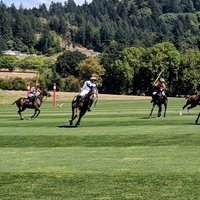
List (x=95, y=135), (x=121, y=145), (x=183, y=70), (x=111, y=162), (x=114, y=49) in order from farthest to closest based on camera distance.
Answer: (x=114, y=49), (x=183, y=70), (x=95, y=135), (x=121, y=145), (x=111, y=162)

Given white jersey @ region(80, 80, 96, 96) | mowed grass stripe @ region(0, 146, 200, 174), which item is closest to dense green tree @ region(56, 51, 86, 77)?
white jersey @ region(80, 80, 96, 96)

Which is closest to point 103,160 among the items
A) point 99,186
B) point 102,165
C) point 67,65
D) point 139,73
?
point 102,165

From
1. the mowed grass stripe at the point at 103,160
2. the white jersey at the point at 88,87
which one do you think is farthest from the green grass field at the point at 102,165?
the white jersey at the point at 88,87

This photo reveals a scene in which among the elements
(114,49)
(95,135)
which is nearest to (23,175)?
(95,135)

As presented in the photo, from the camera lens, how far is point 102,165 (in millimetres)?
14719

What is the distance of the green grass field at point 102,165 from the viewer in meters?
Result: 11.4

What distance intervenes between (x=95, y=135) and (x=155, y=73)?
108 meters

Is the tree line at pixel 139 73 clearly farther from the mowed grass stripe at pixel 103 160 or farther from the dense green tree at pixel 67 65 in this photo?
the mowed grass stripe at pixel 103 160

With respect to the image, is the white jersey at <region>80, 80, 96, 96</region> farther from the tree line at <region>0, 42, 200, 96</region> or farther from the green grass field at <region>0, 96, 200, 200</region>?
the tree line at <region>0, 42, 200, 96</region>

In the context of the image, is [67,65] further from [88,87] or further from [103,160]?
[103,160]

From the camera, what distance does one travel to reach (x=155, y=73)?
129875 mm

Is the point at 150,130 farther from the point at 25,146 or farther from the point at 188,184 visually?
the point at 188,184

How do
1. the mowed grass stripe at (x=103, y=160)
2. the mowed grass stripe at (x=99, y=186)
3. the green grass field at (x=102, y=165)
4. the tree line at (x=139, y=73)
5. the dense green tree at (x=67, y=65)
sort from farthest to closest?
the dense green tree at (x=67, y=65) < the tree line at (x=139, y=73) < the mowed grass stripe at (x=103, y=160) < the green grass field at (x=102, y=165) < the mowed grass stripe at (x=99, y=186)

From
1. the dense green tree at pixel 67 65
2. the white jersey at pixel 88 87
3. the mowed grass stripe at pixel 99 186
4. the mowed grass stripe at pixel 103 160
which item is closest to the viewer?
Answer: the mowed grass stripe at pixel 99 186
